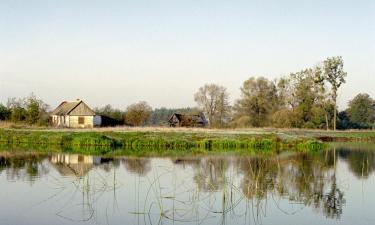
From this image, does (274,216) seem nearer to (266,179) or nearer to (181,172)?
(266,179)

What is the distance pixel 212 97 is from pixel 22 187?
69.3 m

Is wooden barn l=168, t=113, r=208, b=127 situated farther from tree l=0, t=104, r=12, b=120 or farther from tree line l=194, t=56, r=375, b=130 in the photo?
tree l=0, t=104, r=12, b=120

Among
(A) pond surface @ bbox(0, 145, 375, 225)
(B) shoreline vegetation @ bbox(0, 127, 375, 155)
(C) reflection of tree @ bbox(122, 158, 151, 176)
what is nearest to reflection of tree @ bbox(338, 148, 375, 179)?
(A) pond surface @ bbox(0, 145, 375, 225)

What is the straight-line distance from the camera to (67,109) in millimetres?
68875

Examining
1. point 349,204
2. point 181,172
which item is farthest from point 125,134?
point 349,204

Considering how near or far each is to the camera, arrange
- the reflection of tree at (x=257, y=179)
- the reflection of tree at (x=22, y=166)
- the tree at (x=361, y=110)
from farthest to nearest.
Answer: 1. the tree at (x=361, y=110)
2. the reflection of tree at (x=22, y=166)
3. the reflection of tree at (x=257, y=179)

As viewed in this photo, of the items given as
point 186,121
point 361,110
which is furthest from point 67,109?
point 361,110

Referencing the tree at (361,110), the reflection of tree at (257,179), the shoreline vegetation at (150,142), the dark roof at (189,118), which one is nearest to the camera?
the reflection of tree at (257,179)

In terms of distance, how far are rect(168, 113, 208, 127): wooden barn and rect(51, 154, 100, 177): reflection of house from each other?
46.8 meters

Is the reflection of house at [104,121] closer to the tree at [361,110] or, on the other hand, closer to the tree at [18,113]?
the tree at [18,113]

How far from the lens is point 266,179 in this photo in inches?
804

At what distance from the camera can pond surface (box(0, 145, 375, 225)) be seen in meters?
13.8

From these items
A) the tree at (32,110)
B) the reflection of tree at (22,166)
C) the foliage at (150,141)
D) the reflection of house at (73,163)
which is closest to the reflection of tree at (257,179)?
the reflection of house at (73,163)

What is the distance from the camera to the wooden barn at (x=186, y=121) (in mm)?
77938
